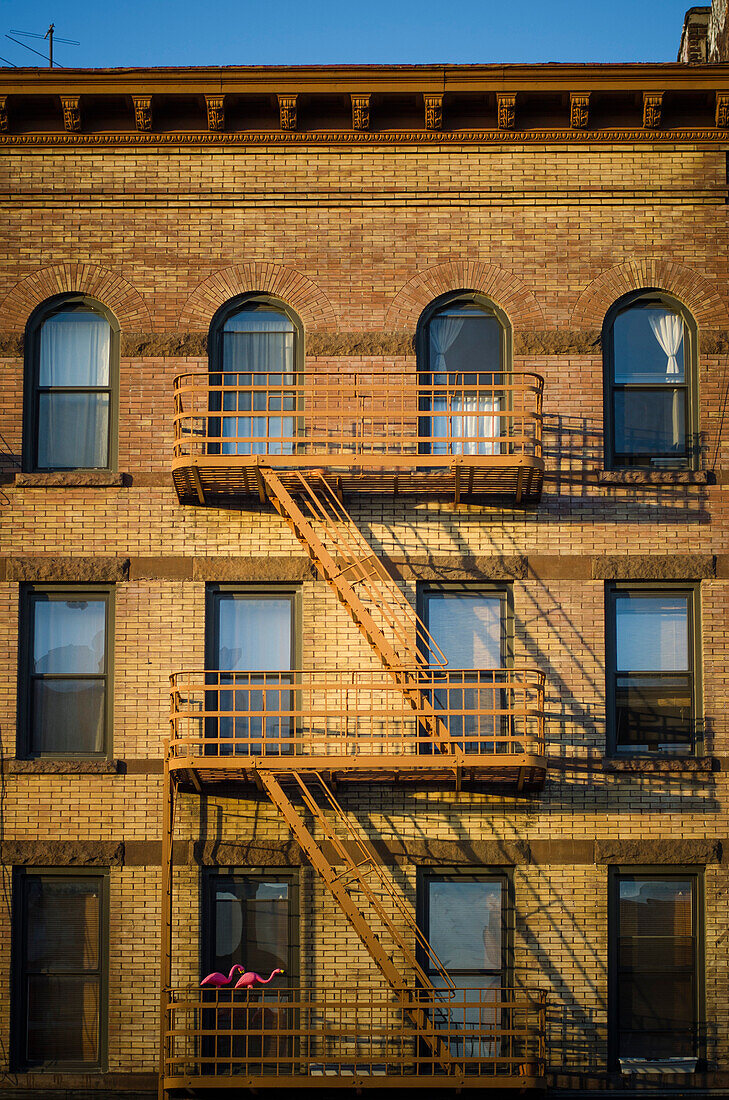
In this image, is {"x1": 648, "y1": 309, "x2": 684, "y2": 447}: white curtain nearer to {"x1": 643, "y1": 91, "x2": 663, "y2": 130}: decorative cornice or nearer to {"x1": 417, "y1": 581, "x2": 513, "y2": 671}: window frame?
{"x1": 643, "y1": 91, "x2": 663, "y2": 130}: decorative cornice

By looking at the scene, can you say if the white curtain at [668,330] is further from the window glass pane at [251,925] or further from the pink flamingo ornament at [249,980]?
the pink flamingo ornament at [249,980]

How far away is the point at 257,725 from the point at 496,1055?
14.9ft

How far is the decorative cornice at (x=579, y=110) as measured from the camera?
16.4 m

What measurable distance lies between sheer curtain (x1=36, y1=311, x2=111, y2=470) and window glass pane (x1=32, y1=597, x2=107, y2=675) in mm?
1726

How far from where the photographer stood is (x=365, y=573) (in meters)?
14.9

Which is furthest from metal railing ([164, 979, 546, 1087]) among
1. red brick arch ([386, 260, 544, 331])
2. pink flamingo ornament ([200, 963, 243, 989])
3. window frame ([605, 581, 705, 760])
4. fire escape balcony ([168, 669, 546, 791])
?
red brick arch ([386, 260, 544, 331])

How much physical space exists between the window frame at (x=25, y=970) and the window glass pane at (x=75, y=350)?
5900 millimetres

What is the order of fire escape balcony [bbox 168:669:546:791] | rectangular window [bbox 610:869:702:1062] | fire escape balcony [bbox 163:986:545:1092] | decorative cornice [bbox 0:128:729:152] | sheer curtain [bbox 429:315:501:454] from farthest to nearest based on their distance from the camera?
1. decorative cornice [bbox 0:128:729:152]
2. sheer curtain [bbox 429:315:501:454]
3. rectangular window [bbox 610:869:702:1062]
4. fire escape balcony [bbox 168:669:546:791]
5. fire escape balcony [bbox 163:986:545:1092]

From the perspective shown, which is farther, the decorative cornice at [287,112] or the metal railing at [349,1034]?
the decorative cornice at [287,112]

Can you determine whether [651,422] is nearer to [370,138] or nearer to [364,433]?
[364,433]

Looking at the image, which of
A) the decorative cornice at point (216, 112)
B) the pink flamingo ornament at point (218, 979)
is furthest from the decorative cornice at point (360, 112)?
the pink flamingo ornament at point (218, 979)

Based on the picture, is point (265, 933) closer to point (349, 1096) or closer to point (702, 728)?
point (349, 1096)

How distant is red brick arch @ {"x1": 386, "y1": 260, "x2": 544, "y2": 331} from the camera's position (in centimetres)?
1627

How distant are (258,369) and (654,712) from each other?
6356 mm
